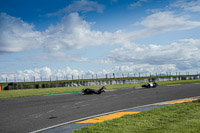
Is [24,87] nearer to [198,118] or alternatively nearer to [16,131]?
[16,131]

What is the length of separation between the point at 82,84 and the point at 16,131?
3525cm

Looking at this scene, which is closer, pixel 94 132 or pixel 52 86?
pixel 94 132

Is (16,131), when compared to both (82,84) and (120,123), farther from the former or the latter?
(82,84)

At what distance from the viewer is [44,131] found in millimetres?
5887

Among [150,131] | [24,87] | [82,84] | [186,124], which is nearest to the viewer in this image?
[150,131]

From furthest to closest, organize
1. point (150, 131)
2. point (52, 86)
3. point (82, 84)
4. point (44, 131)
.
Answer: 1. point (82, 84)
2. point (52, 86)
3. point (44, 131)
4. point (150, 131)

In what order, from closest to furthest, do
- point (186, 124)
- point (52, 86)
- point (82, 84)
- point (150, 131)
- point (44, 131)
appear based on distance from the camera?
1. point (150, 131)
2. point (186, 124)
3. point (44, 131)
4. point (52, 86)
5. point (82, 84)

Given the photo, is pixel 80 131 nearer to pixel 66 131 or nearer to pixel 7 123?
pixel 66 131

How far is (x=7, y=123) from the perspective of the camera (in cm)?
725

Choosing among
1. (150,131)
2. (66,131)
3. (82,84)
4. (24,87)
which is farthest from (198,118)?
(82,84)

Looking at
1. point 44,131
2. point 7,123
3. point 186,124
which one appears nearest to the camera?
point 186,124

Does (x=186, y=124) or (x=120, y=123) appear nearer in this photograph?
(x=186, y=124)

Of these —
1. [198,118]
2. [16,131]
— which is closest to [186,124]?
[198,118]

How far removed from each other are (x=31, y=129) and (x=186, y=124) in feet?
15.2
